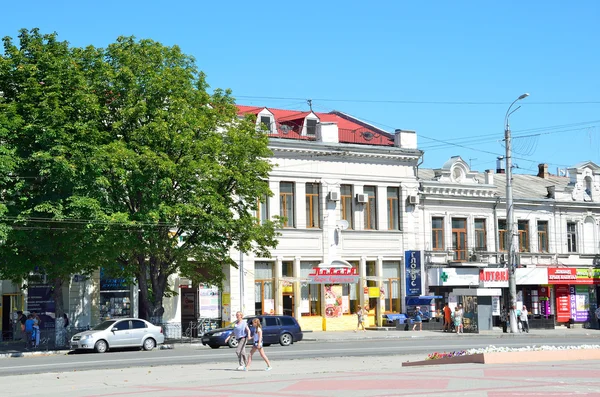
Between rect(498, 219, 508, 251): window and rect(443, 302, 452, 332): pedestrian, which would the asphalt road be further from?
rect(498, 219, 508, 251): window

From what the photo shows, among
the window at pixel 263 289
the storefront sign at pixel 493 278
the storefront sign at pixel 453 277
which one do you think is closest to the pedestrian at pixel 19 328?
the window at pixel 263 289

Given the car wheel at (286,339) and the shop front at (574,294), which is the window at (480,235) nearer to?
the shop front at (574,294)

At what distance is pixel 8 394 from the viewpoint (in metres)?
21.6

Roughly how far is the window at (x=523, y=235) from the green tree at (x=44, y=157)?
102ft

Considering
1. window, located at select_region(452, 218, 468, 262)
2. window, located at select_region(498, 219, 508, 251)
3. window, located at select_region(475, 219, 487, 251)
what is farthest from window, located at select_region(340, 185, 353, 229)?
window, located at select_region(498, 219, 508, 251)

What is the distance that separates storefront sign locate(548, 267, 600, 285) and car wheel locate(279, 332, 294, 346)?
24.4 metres

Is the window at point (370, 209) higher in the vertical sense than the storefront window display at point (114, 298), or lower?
higher

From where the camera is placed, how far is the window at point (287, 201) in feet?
172

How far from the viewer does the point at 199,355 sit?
35.3 metres

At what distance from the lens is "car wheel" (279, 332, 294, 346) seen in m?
41.8

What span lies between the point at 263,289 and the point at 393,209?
9792mm

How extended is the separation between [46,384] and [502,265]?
40410 millimetres

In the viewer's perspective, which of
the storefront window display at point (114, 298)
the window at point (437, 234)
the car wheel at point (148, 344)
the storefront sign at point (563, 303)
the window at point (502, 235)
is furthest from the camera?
the storefront sign at point (563, 303)

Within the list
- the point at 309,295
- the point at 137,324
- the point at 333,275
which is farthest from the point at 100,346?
the point at 333,275
